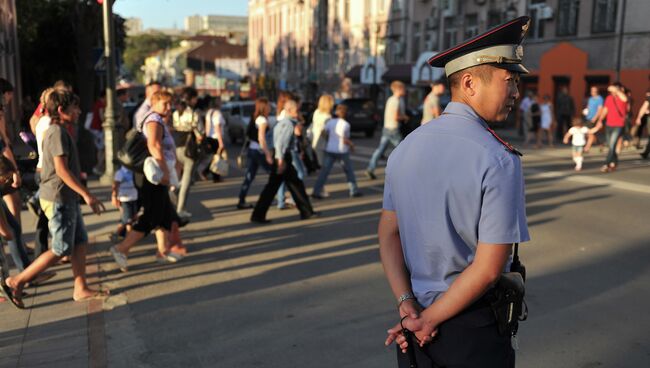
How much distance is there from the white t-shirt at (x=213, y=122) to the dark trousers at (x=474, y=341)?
10.2 m

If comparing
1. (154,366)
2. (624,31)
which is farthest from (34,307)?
(624,31)

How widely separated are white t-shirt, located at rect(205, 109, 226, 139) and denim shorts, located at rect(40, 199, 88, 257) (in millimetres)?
6691

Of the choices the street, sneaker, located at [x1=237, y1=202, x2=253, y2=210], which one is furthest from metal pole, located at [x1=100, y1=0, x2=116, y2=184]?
sneaker, located at [x1=237, y1=202, x2=253, y2=210]

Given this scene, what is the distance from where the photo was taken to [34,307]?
555 centimetres

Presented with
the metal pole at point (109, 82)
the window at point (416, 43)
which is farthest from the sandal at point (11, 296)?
the window at point (416, 43)

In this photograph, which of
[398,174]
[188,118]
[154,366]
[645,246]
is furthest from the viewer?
[188,118]

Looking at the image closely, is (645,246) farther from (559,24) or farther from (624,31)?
(559,24)

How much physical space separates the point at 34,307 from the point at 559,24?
1148 inches

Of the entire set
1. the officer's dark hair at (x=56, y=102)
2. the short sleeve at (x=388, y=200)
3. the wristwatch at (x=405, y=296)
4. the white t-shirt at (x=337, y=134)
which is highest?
the officer's dark hair at (x=56, y=102)

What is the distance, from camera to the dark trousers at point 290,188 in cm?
916

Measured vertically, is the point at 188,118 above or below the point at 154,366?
above

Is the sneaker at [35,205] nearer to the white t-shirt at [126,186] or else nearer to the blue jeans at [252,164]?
the white t-shirt at [126,186]

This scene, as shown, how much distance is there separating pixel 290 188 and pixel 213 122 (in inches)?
139

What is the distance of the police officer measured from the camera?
6.84 ft
